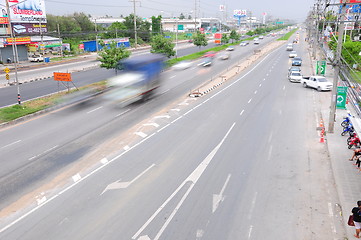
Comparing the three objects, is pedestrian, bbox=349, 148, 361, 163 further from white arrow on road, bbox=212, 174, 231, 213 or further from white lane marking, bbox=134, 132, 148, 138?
white lane marking, bbox=134, 132, 148, 138

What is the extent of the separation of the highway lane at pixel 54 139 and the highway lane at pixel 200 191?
7.04ft

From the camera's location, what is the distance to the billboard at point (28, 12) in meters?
59.4

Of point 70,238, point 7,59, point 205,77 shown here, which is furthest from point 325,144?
point 7,59

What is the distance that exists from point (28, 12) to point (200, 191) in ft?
203

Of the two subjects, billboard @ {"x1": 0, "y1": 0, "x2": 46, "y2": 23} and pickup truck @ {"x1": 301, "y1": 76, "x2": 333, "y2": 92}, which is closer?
pickup truck @ {"x1": 301, "y1": 76, "x2": 333, "y2": 92}

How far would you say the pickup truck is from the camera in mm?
32469

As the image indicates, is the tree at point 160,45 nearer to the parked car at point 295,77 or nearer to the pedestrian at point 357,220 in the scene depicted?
the parked car at point 295,77

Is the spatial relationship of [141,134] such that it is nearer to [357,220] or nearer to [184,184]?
[184,184]

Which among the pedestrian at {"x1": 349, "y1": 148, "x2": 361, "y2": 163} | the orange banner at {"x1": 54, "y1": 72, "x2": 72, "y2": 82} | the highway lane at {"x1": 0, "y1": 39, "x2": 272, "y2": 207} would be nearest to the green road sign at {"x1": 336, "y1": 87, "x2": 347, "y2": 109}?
the pedestrian at {"x1": 349, "y1": 148, "x2": 361, "y2": 163}

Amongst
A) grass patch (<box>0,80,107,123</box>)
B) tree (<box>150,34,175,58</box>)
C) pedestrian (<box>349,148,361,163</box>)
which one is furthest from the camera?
tree (<box>150,34,175,58</box>)

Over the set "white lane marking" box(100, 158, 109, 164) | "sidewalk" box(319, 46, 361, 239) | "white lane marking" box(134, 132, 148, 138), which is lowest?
"sidewalk" box(319, 46, 361, 239)

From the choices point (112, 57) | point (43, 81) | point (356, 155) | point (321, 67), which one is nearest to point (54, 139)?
point (356, 155)

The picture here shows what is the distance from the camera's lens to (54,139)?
18.8 metres

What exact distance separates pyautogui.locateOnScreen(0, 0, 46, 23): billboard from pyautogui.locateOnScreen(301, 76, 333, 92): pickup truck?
5016cm
